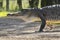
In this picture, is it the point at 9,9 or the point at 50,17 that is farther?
the point at 9,9

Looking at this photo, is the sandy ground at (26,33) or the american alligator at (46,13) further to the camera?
the american alligator at (46,13)

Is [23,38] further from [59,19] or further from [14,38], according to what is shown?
[59,19]

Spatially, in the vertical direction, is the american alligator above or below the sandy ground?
above

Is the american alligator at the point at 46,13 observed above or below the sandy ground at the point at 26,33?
above

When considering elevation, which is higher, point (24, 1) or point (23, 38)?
point (23, 38)

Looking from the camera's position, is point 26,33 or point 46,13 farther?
point 46,13

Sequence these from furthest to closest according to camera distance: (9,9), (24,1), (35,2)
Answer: (24,1), (9,9), (35,2)

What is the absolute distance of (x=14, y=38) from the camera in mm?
8914

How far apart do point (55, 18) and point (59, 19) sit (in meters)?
0.27

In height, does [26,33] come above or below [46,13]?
below

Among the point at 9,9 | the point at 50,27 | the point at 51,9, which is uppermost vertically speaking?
the point at 51,9

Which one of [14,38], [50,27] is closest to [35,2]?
[50,27]

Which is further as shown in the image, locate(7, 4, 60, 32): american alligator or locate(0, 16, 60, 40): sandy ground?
locate(7, 4, 60, 32): american alligator

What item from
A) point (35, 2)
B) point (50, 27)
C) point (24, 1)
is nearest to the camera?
point (50, 27)
